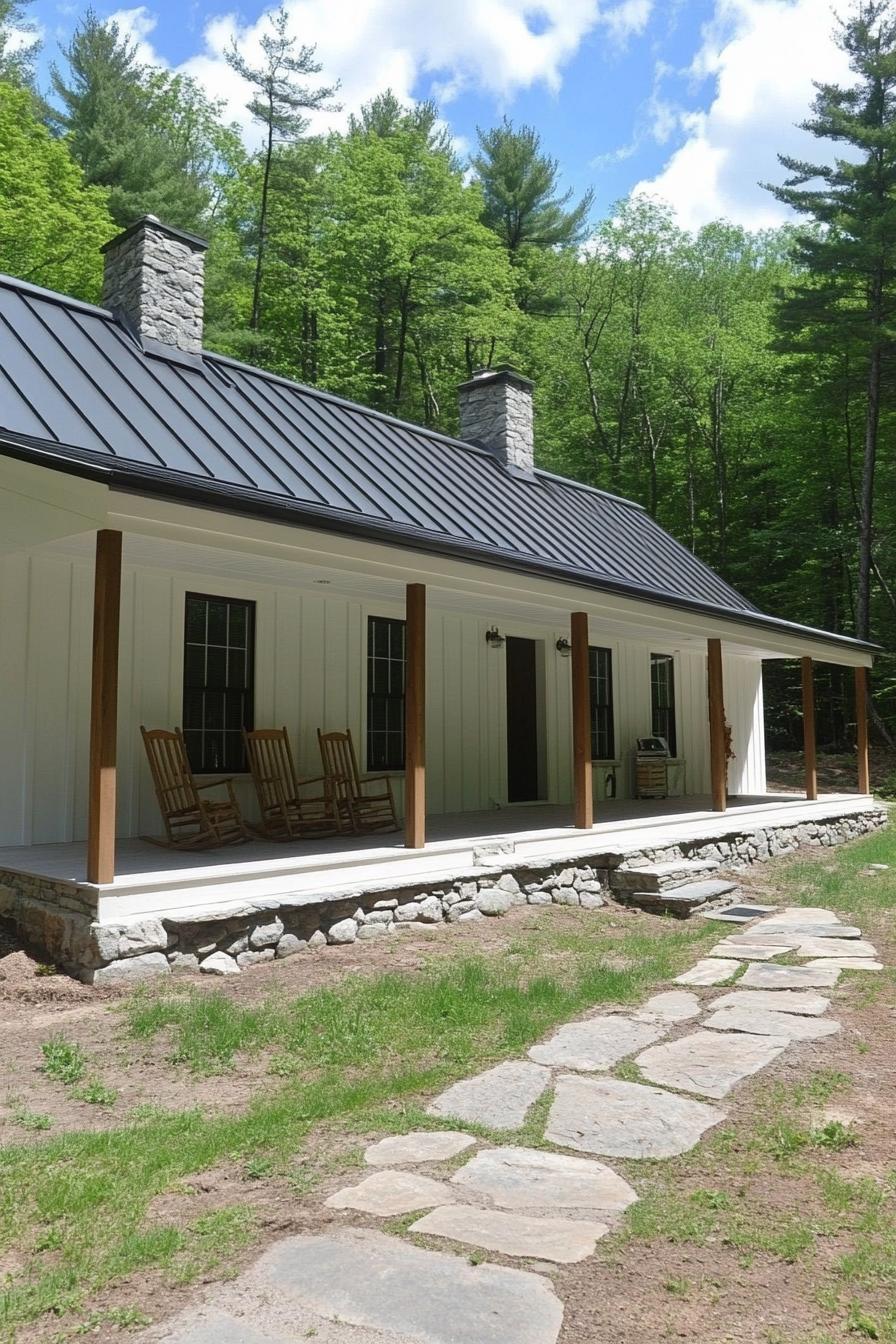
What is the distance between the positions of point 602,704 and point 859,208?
12061mm

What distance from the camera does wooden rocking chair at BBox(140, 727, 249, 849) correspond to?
22.7 feet

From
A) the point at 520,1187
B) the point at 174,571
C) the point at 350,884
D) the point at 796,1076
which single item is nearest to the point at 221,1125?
the point at 520,1187

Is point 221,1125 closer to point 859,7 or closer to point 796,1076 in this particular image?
point 796,1076

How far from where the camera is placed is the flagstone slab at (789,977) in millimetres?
5141

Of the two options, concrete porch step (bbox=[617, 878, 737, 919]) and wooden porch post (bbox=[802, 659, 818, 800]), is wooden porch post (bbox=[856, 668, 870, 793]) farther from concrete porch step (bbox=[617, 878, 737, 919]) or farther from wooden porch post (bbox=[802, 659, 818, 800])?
concrete porch step (bbox=[617, 878, 737, 919])

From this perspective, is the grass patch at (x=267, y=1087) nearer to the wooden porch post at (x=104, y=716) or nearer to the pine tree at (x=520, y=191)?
the wooden porch post at (x=104, y=716)

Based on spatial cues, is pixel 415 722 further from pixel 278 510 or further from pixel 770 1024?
pixel 770 1024

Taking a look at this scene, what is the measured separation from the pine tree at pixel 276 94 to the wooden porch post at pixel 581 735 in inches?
605

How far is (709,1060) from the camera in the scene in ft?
13.1

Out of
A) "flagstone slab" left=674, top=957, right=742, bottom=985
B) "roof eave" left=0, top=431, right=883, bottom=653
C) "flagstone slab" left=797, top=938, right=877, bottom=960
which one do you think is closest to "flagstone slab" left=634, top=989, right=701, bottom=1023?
"flagstone slab" left=674, top=957, right=742, bottom=985

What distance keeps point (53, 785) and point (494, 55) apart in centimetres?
1428

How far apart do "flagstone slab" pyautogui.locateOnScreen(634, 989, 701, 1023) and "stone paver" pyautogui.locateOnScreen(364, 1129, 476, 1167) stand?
167 cm

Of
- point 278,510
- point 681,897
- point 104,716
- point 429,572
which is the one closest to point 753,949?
point 681,897

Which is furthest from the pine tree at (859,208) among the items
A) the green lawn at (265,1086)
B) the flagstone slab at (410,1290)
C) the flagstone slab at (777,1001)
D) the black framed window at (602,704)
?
the flagstone slab at (410,1290)
